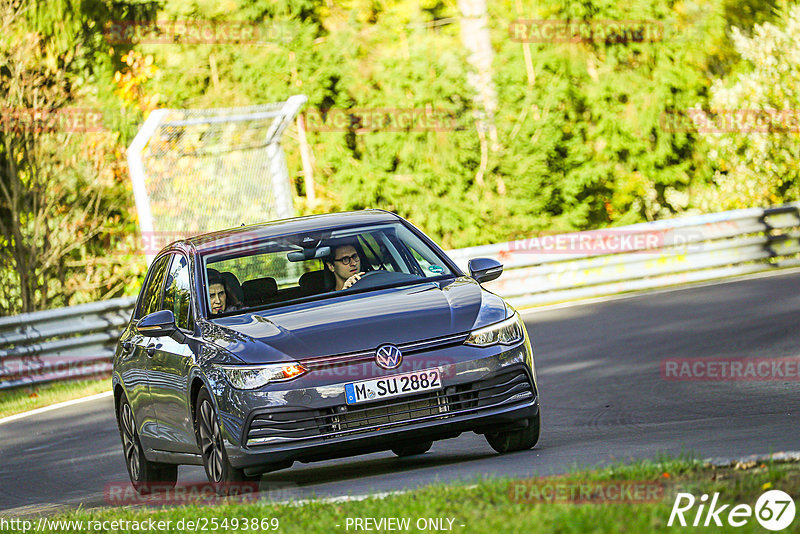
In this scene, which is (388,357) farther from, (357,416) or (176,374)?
(176,374)

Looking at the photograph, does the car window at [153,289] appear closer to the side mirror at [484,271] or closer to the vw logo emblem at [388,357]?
the side mirror at [484,271]

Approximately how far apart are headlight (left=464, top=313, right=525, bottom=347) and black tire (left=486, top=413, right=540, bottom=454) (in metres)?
0.54

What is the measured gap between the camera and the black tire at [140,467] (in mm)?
9883

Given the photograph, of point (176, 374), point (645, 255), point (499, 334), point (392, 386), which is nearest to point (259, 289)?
point (176, 374)

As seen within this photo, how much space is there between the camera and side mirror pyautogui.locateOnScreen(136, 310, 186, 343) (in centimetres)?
884

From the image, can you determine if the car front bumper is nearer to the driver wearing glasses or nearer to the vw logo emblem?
the vw logo emblem

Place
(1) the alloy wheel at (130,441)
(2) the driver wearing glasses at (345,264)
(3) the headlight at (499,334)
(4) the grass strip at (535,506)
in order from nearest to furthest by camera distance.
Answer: (4) the grass strip at (535,506), (3) the headlight at (499,334), (2) the driver wearing glasses at (345,264), (1) the alloy wheel at (130,441)

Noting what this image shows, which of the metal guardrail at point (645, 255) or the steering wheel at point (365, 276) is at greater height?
the steering wheel at point (365, 276)

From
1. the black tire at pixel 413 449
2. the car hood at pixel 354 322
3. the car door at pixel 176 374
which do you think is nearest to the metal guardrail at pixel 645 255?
the black tire at pixel 413 449

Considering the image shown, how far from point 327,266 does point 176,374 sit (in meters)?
1.28

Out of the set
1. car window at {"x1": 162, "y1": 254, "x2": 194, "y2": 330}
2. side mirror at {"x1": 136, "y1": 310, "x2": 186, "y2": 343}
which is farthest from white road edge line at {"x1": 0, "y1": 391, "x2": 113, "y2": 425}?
side mirror at {"x1": 136, "y1": 310, "x2": 186, "y2": 343}

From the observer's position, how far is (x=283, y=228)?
9.63 meters

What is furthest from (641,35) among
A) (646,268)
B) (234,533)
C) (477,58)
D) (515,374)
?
(234,533)

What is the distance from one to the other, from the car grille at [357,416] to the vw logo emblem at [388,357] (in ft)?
0.66
